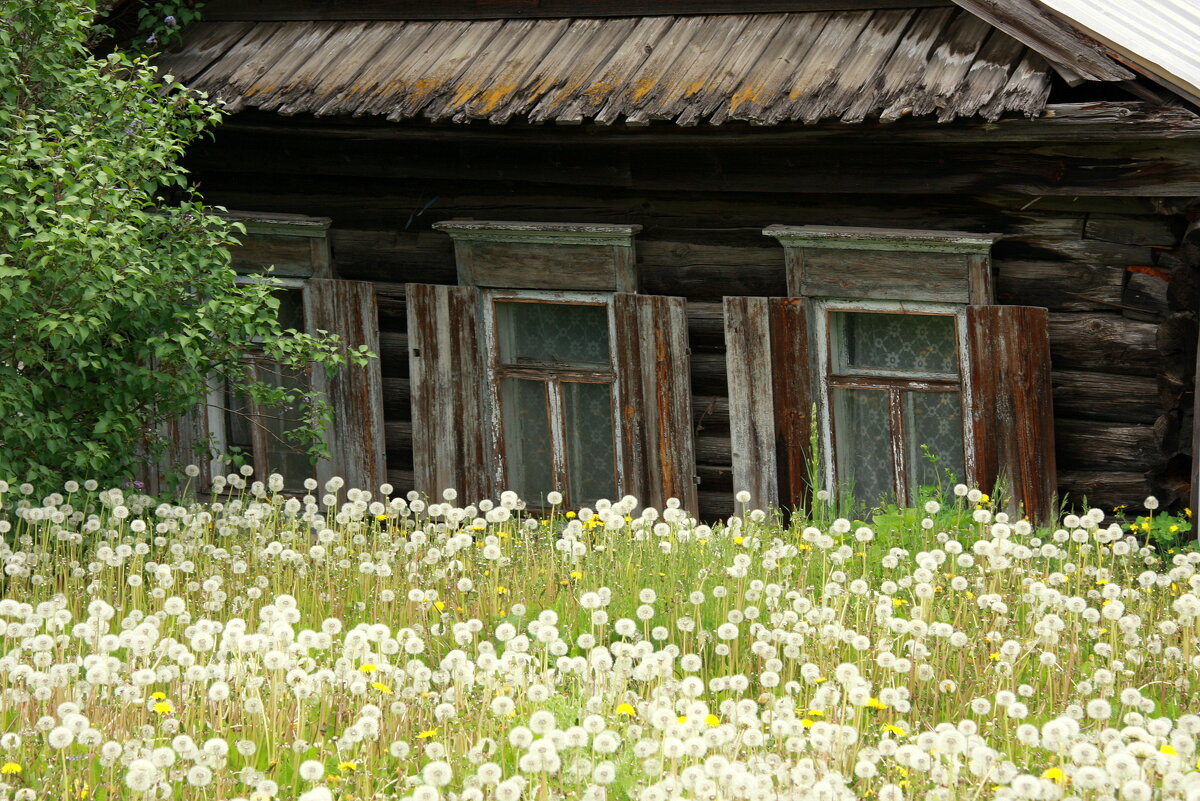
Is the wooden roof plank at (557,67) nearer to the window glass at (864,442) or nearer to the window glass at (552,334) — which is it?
the window glass at (552,334)

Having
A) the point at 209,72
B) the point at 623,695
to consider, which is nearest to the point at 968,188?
the point at 623,695

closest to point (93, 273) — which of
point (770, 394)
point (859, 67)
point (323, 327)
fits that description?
point (323, 327)

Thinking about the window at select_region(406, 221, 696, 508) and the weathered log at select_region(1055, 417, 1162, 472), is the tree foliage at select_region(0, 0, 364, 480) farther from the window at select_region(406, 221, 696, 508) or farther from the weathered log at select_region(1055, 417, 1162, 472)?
the weathered log at select_region(1055, 417, 1162, 472)

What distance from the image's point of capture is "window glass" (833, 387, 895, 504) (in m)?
7.75

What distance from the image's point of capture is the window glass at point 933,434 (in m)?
7.55

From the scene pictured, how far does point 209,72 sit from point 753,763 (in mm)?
6447

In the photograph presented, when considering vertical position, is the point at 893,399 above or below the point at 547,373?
below

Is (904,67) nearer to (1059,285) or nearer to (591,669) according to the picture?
(1059,285)

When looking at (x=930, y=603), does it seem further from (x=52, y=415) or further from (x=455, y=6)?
(x=455, y=6)

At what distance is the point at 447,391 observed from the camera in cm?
849

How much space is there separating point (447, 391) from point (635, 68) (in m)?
2.23

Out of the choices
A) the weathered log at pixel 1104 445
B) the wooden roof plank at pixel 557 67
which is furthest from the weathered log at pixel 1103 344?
the wooden roof plank at pixel 557 67

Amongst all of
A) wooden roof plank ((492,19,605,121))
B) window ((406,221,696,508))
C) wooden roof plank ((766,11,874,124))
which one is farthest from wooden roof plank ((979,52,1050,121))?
wooden roof plank ((492,19,605,121))

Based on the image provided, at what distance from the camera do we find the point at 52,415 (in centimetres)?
701
